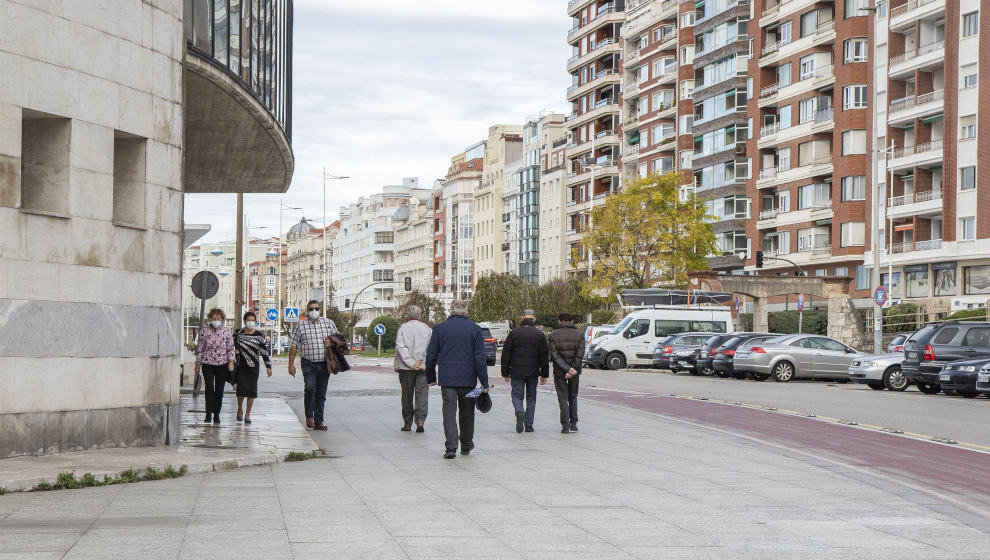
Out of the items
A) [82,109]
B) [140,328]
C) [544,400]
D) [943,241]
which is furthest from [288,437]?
[943,241]

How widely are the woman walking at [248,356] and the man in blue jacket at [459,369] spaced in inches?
222

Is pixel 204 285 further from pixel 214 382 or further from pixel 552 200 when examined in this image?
pixel 552 200

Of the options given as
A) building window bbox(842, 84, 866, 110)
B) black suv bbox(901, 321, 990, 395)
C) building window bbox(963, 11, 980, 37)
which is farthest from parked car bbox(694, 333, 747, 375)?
building window bbox(842, 84, 866, 110)

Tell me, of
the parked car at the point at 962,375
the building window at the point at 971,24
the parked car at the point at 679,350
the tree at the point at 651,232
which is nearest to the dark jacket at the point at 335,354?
the parked car at the point at 962,375

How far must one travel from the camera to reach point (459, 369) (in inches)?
621

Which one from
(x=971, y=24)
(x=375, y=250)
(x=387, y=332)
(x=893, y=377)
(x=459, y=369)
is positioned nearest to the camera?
(x=459, y=369)

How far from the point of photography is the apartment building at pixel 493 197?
14050 cm

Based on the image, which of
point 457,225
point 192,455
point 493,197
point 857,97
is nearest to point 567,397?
point 192,455

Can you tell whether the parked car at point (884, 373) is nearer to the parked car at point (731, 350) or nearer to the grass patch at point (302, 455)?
the parked car at point (731, 350)

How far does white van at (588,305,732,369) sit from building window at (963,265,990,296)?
17816 mm

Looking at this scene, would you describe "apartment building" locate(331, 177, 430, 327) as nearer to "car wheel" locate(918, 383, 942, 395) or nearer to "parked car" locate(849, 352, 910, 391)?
"parked car" locate(849, 352, 910, 391)

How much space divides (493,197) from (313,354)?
121585 mm

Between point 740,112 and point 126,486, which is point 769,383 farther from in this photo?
point 740,112

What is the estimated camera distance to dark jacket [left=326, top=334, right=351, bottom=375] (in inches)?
806
